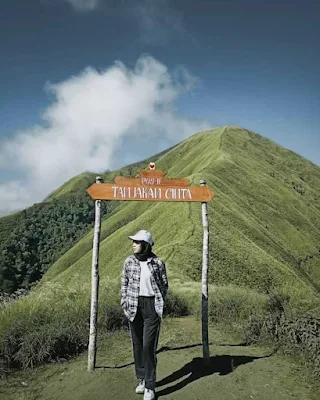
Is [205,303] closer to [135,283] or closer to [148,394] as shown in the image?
[135,283]

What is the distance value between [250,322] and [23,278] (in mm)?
83760

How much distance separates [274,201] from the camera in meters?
70.9

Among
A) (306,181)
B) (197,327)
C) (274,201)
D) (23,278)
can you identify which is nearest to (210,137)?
(306,181)

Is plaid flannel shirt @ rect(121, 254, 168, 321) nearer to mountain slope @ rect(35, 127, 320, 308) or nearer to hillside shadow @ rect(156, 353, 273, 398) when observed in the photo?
hillside shadow @ rect(156, 353, 273, 398)

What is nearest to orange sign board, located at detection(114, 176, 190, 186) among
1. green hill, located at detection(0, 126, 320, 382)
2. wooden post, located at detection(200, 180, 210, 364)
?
wooden post, located at detection(200, 180, 210, 364)

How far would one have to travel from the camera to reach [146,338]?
5945 millimetres

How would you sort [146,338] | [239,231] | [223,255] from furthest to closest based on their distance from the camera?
1. [239,231]
2. [223,255]
3. [146,338]

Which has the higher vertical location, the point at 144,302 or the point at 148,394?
the point at 144,302

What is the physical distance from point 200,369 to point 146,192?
3313 millimetres

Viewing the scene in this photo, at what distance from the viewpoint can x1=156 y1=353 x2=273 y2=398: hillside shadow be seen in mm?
6488

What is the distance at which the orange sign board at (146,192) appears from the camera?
7.40 meters

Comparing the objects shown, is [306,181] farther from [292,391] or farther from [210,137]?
[292,391]

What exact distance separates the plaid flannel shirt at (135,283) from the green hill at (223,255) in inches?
92.5

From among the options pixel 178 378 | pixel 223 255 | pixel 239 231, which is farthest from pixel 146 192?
pixel 239 231
